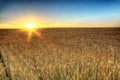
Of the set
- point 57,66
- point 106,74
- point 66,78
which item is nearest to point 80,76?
point 66,78

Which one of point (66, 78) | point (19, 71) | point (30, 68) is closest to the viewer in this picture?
point (66, 78)

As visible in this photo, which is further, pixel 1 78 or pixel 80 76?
pixel 1 78

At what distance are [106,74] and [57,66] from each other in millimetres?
1302

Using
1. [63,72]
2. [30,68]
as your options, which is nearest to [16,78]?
[30,68]

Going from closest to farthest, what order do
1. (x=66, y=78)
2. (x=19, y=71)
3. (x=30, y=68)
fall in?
(x=66, y=78)
(x=19, y=71)
(x=30, y=68)

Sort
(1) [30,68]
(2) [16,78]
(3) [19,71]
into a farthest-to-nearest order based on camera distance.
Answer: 1. (1) [30,68]
2. (3) [19,71]
3. (2) [16,78]

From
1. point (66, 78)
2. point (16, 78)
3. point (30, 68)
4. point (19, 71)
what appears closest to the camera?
point (66, 78)

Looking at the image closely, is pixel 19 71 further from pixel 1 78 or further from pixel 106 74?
pixel 106 74

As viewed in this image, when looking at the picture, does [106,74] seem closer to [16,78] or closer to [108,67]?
[108,67]

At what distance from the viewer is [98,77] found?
429cm

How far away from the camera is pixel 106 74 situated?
176 inches

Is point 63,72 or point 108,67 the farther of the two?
point 108,67

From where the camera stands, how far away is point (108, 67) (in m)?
5.00

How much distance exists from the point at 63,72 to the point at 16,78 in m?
1.10
